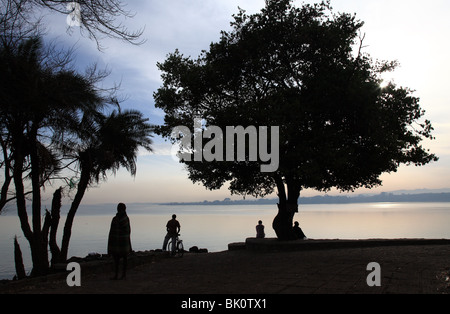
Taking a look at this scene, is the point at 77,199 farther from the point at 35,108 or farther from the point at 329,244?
the point at 329,244

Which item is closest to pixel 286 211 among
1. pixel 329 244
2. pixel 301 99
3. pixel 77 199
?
pixel 329 244

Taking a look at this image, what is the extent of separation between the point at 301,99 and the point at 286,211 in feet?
24.0

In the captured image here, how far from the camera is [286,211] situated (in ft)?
74.9

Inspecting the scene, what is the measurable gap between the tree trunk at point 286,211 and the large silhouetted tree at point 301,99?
9cm

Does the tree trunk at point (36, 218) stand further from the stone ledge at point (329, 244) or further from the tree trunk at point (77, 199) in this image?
the stone ledge at point (329, 244)

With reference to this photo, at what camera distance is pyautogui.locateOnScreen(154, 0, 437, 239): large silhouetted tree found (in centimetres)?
1784

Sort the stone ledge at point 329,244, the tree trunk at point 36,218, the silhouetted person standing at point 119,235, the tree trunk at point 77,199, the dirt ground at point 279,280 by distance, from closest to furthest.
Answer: the dirt ground at point 279,280 < the silhouetted person standing at point 119,235 < the tree trunk at point 36,218 < the stone ledge at point 329,244 < the tree trunk at point 77,199

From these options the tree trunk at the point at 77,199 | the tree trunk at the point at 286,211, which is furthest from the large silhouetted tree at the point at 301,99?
the tree trunk at the point at 77,199

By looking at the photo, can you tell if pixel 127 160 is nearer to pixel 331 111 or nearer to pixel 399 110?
pixel 331 111

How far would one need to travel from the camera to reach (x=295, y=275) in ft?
34.2

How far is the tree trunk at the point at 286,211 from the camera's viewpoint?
22.6m

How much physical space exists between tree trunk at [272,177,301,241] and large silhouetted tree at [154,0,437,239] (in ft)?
0.31

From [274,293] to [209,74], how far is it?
14208mm

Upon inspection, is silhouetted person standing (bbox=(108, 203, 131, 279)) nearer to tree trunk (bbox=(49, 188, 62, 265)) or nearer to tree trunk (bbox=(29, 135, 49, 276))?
tree trunk (bbox=(29, 135, 49, 276))
